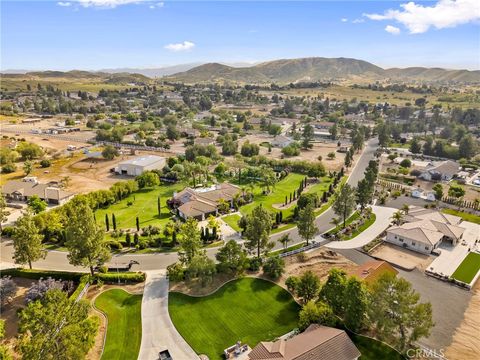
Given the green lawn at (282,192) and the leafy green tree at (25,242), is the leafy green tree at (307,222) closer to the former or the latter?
the green lawn at (282,192)

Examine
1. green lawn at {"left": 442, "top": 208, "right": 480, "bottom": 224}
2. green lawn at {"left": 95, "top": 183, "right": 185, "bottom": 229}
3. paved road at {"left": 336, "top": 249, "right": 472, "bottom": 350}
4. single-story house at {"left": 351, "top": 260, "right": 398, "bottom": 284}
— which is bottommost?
green lawn at {"left": 95, "top": 183, "right": 185, "bottom": 229}

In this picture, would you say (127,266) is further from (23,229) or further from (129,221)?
(129,221)

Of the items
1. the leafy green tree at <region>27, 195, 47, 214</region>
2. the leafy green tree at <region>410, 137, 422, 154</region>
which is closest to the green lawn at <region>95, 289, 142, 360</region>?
the leafy green tree at <region>27, 195, 47, 214</region>

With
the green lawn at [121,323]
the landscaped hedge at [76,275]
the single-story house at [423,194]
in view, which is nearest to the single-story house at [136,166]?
the landscaped hedge at [76,275]

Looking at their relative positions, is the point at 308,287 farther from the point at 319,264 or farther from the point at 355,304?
the point at 319,264

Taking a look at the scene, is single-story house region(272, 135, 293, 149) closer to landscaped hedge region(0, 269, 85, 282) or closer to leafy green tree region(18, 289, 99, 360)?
landscaped hedge region(0, 269, 85, 282)

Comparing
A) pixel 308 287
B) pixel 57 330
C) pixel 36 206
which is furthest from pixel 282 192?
pixel 57 330

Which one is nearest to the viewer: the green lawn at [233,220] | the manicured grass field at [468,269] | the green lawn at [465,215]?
the manicured grass field at [468,269]
